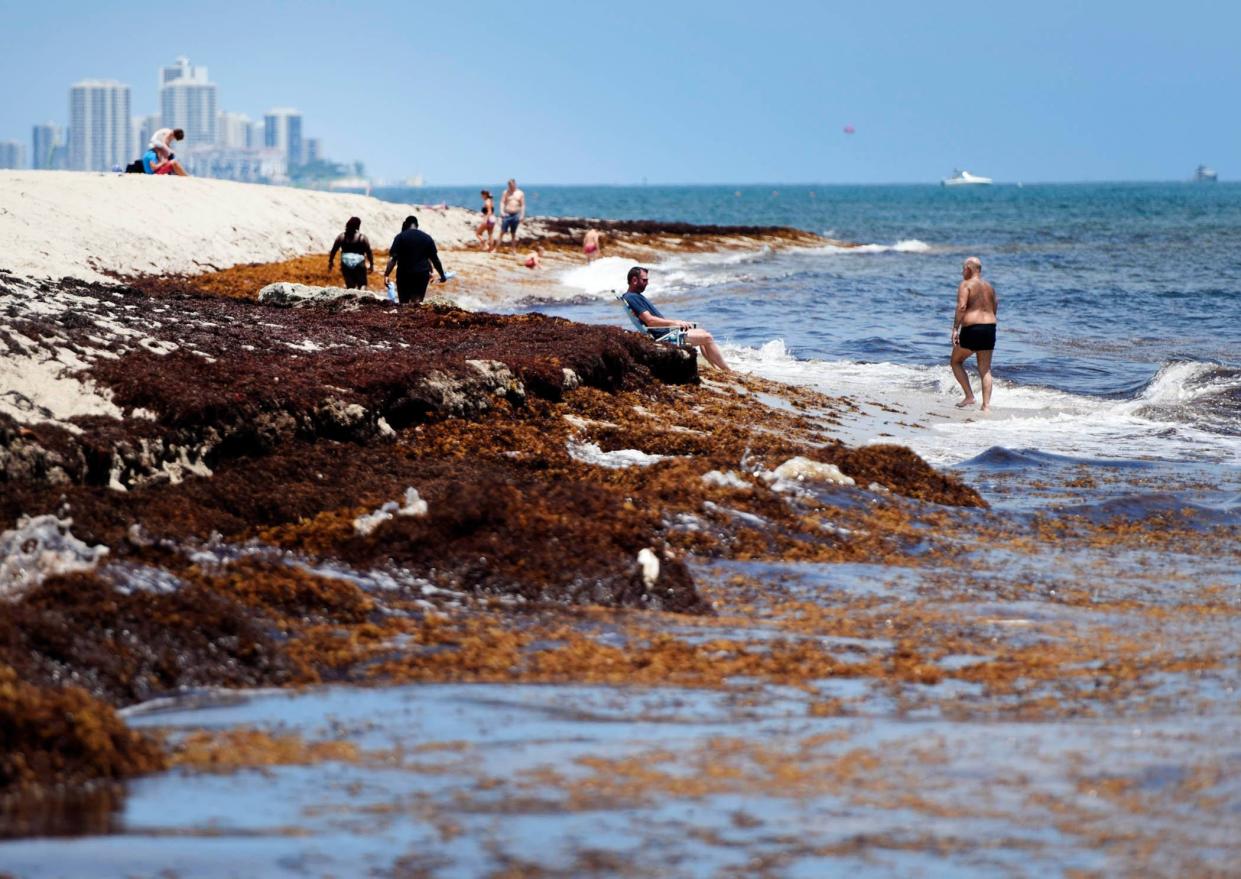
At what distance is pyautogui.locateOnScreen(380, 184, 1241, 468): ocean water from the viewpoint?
47.6 feet

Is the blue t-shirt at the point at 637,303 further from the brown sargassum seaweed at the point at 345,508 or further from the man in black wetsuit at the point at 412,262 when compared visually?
the man in black wetsuit at the point at 412,262

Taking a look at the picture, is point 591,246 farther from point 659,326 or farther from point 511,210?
point 659,326

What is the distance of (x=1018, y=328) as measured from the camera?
1023 inches

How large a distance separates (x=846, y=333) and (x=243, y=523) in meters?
18.2

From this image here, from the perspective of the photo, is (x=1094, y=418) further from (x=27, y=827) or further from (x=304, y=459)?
(x=27, y=827)

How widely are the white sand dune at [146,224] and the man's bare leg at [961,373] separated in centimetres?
1019

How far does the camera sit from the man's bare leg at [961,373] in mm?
16062

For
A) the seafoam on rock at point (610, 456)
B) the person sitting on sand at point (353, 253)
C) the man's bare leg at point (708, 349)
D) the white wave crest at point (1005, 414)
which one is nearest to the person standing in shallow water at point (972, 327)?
the white wave crest at point (1005, 414)

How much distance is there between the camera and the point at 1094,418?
1512 cm

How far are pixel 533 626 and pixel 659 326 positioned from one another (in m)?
8.51

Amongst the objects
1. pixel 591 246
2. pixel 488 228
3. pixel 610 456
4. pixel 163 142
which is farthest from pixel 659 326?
pixel 488 228

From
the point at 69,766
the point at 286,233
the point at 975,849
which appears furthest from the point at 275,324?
the point at 286,233

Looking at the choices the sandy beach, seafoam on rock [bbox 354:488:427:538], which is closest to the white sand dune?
the sandy beach

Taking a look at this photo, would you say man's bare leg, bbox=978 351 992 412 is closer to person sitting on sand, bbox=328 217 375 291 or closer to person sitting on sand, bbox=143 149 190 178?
person sitting on sand, bbox=328 217 375 291
